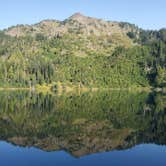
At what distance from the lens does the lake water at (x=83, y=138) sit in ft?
224

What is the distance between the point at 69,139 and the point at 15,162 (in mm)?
22004

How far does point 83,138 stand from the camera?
88.2 metres

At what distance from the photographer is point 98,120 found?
384 feet

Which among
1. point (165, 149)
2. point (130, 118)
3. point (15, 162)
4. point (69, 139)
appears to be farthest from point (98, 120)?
point (15, 162)

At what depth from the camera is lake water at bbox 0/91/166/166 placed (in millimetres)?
68250

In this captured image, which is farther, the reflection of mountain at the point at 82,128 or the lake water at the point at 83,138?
the reflection of mountain at the point at 82,128

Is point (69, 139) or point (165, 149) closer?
point (165, 149)

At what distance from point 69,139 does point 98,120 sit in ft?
103

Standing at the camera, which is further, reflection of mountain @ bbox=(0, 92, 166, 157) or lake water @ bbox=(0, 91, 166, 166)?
reflection of mountain @ bbox=(0, 92, 166, 157)

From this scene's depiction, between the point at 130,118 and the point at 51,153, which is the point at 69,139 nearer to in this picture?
the point at 51,153

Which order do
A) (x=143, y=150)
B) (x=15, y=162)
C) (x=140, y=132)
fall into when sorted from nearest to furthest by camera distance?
(x=15, y=162) → (x=143, y=150) → (x=140, y=132)

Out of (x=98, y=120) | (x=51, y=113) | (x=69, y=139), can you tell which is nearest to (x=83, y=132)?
(x=69, y=139)

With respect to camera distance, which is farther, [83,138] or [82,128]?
[82,128]

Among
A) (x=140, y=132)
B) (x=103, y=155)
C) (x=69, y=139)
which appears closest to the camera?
(x=103, y=155)
